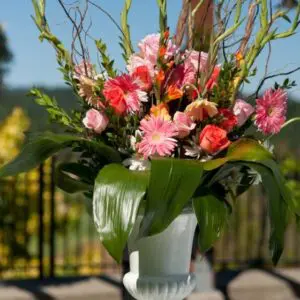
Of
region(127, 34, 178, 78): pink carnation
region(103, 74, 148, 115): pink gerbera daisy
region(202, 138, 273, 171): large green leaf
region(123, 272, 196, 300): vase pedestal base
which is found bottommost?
region(123, 272, 196, 300): vase pedestal base

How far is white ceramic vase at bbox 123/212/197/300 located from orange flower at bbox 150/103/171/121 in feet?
0.80

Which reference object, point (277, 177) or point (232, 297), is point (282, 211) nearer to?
point (277, 177)

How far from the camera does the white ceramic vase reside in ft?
6.10

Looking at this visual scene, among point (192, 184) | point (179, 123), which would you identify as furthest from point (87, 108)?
point (192, 184)

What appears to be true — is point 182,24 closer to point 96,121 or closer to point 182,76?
point 182,76

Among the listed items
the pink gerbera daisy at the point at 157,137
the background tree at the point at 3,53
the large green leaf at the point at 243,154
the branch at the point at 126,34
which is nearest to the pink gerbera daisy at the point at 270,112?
the large green leaf at the point at 243,154

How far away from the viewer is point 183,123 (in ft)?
5.97

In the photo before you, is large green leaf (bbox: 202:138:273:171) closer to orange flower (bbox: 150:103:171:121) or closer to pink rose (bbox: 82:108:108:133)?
orange flower (bbox: 150:103:171:121)

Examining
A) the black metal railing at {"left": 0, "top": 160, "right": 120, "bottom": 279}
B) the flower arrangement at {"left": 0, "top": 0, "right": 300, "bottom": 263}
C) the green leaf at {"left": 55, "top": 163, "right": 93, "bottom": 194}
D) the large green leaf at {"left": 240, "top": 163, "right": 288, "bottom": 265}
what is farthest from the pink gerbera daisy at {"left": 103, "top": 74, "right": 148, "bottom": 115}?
the black metal railing at {"left": 0, "top": 160, "right": 120, "bottom": 279}

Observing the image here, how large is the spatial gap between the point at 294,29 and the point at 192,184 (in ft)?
1.72

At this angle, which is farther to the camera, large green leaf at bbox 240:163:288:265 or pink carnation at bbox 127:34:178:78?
pink carnation at bbox 127:34:178:78

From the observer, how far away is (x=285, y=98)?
6.43ft

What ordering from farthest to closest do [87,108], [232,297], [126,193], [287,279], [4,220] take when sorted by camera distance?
[4,220] < [287,279] < [232,297] < [87,108] < [126,193]

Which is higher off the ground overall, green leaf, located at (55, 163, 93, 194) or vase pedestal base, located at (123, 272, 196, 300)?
green leaf, located at (55, 163, 93, 194)
